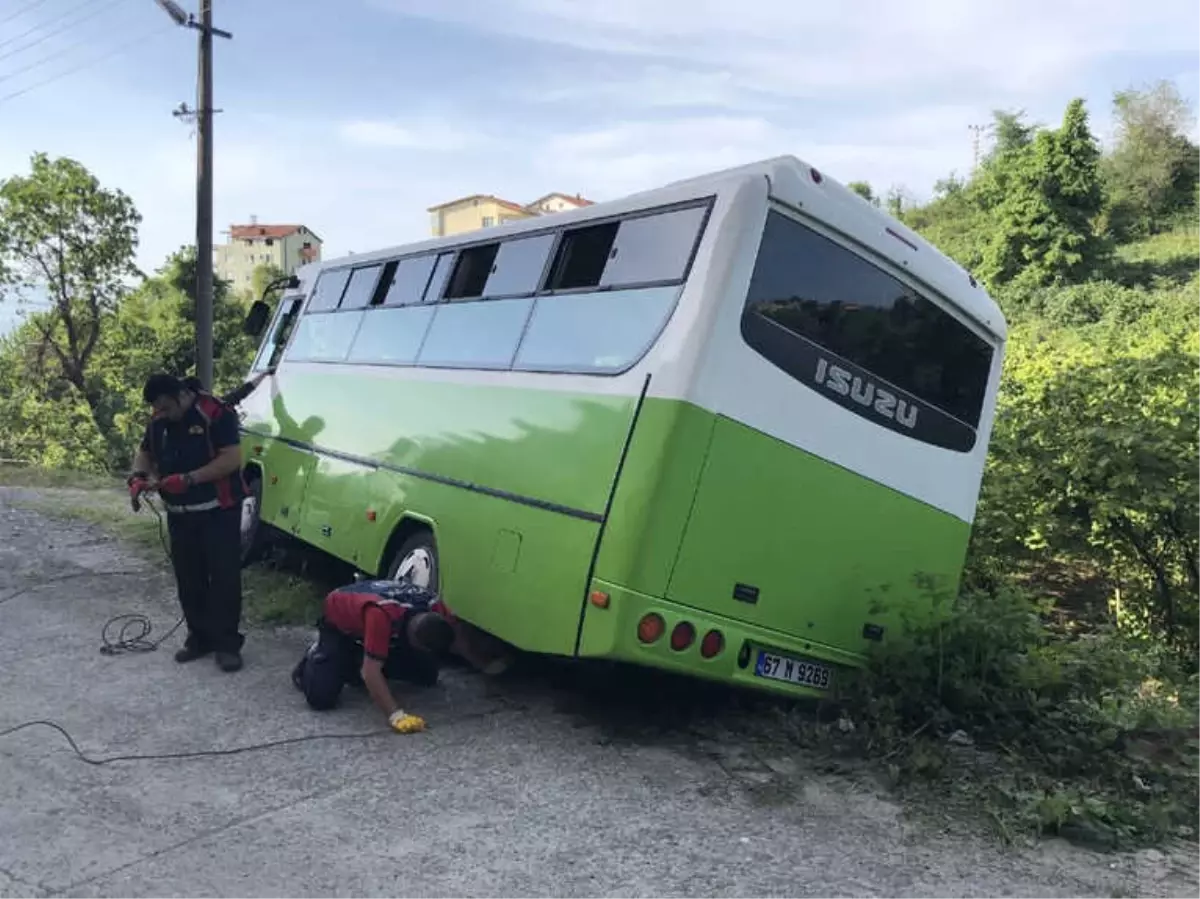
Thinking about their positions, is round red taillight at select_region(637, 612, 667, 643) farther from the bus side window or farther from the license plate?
the bus side window

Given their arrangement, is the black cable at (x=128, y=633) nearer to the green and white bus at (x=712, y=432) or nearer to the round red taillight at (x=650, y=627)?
the green and white bus at (x=712, y=432)

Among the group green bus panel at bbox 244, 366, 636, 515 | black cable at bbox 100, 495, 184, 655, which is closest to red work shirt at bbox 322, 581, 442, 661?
green bus panel at bbox 244, 366, 636, 515

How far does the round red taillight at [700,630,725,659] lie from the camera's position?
4648 millimetres

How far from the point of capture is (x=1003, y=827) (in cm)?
408

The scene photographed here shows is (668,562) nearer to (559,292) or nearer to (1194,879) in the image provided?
(559,292)

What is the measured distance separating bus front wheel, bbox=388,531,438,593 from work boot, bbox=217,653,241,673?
1.07m

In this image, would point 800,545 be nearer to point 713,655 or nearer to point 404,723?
point 713,655

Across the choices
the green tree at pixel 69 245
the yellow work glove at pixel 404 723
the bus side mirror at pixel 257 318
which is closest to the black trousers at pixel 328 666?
the yellow work glove at pixel 404 723

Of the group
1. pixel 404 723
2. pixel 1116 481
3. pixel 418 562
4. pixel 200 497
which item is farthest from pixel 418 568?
pixel 1116 481

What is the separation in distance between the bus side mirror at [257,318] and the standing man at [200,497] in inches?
170

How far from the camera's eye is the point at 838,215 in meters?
4.88

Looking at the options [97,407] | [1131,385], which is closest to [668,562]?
[1131,385]

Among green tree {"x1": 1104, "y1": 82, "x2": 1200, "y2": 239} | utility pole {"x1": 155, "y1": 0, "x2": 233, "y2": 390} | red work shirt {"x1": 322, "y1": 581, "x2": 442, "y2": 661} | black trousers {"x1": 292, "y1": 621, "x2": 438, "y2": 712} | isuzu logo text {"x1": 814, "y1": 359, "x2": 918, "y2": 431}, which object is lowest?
black trousers {"x1": 292, "y1": 621, "x2": 438, "y2": 712}

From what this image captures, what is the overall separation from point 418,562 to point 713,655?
219 cm
